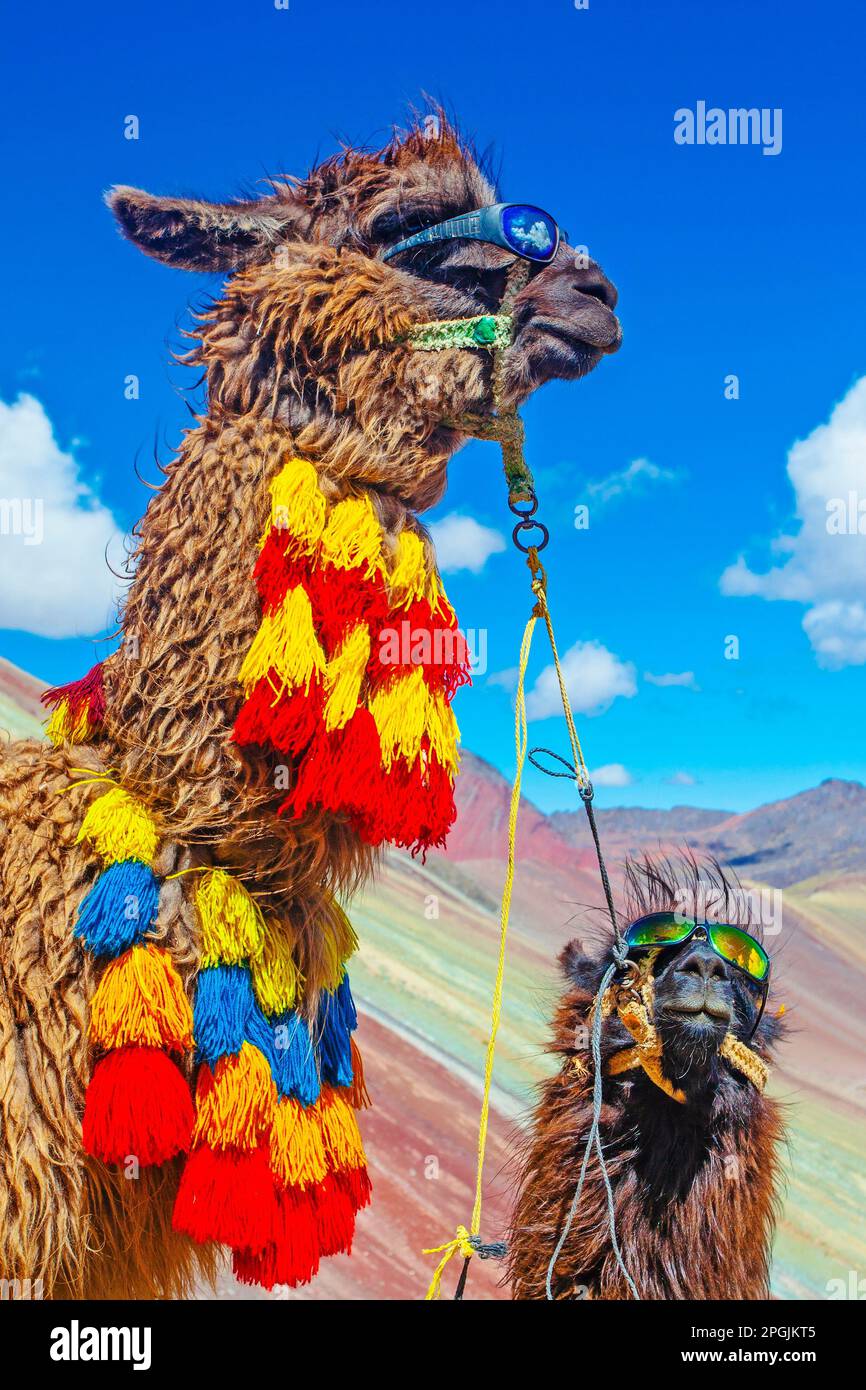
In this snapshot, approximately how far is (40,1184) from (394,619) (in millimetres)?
1097

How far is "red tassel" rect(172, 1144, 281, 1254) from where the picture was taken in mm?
1941

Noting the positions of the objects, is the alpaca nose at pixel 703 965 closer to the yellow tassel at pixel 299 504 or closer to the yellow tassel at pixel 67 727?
the yellow tassel at pixel 299 504

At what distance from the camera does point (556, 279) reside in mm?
2184

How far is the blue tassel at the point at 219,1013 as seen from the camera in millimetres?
2002

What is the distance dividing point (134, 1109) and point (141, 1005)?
0.16 meters

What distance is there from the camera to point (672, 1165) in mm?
2379

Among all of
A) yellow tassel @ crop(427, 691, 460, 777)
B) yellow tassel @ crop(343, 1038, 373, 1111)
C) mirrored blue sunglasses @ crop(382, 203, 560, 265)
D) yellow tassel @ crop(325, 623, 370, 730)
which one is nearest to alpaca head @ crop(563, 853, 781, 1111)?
yellow tassel @ crop(343, 1038, 373, 1111)

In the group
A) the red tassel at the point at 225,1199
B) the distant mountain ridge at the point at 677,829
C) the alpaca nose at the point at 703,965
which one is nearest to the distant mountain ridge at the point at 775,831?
the distant mountain ridge at the point at 677,829

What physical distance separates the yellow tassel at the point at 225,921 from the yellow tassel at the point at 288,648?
1.11 feet

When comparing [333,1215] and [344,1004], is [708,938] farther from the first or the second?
[333,1215]

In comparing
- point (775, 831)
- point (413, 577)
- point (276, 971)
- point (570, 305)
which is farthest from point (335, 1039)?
point (775, 831)

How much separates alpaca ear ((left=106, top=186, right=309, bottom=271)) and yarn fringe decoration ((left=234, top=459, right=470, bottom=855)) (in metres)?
0.50

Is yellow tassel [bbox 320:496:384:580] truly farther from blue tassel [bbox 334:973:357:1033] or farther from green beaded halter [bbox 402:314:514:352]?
blue tassel [bbox 334:973:357:1033]
